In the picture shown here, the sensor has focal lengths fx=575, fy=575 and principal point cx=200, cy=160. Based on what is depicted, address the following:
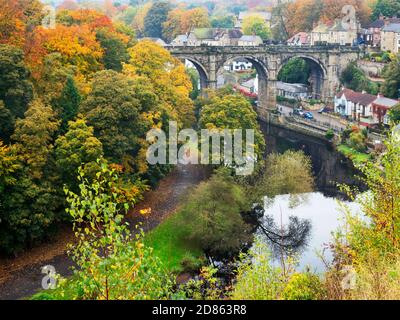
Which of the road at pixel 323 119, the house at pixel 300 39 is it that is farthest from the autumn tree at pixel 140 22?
the road at pixel 323 119

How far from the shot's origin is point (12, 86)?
2869 cm

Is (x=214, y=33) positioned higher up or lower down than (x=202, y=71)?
higher up

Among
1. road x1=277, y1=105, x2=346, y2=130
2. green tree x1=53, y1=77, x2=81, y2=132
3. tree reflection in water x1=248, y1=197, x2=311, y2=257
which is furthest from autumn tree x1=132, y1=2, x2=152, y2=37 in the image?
tree reflection in water x1=248, y1=197, x2=311, y2=257

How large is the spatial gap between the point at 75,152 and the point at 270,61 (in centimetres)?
4123

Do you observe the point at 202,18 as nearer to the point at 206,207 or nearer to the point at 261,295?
the point at 206,207

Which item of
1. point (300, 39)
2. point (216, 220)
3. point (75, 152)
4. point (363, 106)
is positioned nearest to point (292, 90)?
point (363, 106)

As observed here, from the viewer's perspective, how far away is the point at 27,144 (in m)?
26.8

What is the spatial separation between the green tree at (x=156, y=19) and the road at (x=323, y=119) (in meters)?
51.9

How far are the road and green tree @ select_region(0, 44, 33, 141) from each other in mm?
34085

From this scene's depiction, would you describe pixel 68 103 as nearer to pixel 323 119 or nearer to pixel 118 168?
pixel 118 168

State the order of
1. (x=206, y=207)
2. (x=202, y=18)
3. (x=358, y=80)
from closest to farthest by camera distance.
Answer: (x=206, y=207)
(x=358, y=80)
(x=202, y=18)

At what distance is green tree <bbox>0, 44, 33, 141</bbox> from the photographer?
92.7ft

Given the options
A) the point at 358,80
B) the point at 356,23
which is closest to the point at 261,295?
the point at 358,80
